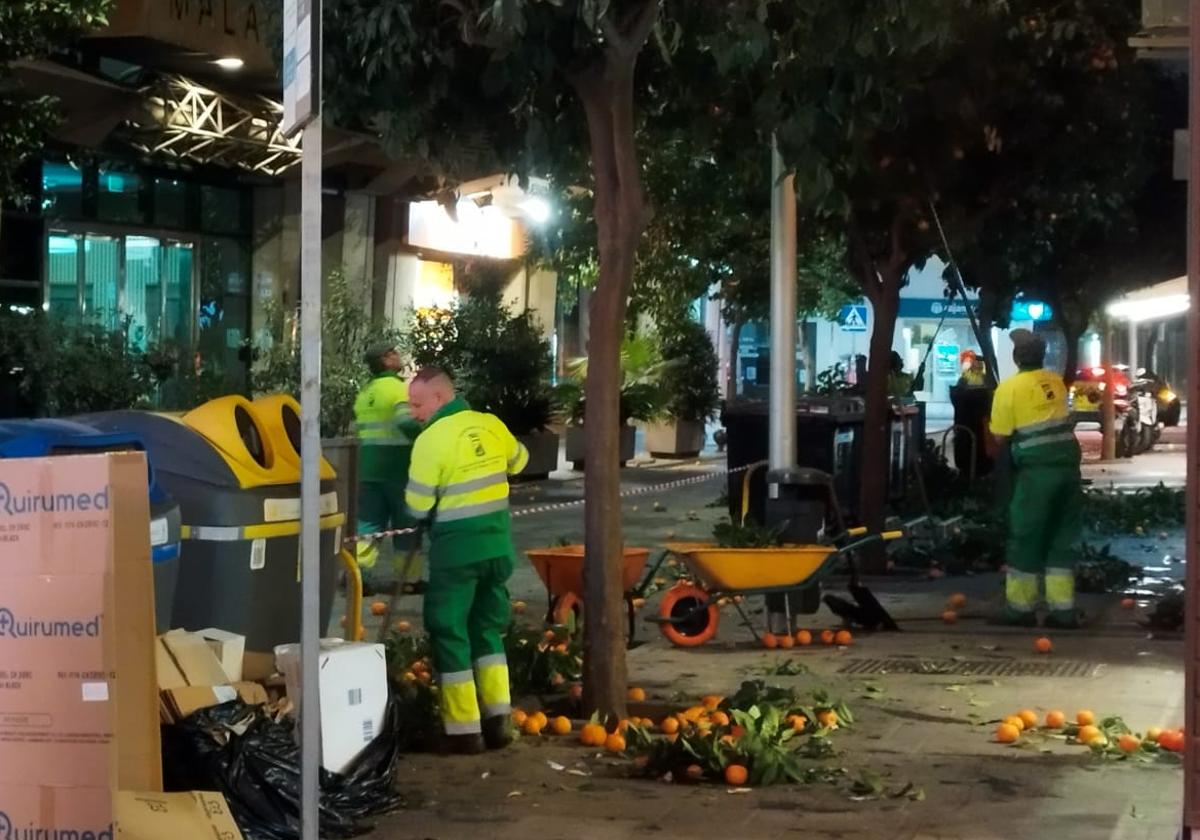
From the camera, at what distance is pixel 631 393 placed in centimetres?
2650

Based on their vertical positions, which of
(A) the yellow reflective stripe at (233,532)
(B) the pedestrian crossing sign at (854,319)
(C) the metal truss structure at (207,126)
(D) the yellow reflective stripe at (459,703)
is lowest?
(D) the yellow reflective stripe at (459,703)

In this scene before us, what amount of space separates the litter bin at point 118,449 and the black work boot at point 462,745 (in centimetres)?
146

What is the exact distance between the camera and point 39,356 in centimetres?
1588

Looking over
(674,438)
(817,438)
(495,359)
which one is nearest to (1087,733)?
(817,438)

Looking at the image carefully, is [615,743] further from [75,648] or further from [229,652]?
[75,648]

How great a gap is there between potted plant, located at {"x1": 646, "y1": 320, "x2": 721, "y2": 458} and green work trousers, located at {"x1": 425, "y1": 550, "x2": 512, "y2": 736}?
1967cm

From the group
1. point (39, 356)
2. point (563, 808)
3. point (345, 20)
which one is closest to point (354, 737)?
point (563, 808)

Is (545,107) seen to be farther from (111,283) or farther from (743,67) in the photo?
(111,283)

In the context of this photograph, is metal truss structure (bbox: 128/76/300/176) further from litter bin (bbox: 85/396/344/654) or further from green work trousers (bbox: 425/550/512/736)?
green work trousers (bbox: 425/550/512/736)

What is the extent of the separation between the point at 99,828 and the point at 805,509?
6971 mm

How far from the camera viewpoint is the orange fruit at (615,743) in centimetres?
790

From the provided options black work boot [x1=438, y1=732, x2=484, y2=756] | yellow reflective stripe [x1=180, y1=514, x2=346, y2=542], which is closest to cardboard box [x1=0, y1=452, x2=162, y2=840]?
yellow reflective stripe [x1=180, y1=514, x2=346, y2=542]

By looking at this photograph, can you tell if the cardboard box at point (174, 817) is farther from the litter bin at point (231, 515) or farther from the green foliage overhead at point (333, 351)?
the green foliage overhead at point (333, 351)

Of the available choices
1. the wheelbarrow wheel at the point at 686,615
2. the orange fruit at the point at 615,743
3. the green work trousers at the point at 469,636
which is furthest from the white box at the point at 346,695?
the wheelbarrow wheel at the point at 686,615
